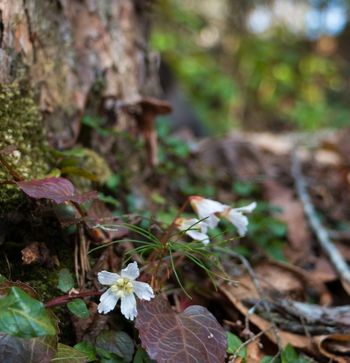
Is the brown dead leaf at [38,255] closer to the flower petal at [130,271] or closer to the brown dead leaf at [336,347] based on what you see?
the flower petal at [130,271]

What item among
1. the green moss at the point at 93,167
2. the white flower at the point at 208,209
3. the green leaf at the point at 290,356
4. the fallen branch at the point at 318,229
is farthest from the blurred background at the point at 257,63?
the green leaf at the point at 290,356

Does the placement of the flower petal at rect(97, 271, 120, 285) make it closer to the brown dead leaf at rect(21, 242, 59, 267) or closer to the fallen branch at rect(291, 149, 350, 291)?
the brown dead leaf at rect(21, 242, 59, 267)

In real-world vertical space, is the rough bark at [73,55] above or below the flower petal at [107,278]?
above

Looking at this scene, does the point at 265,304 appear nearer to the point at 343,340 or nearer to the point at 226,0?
the point at 343,340

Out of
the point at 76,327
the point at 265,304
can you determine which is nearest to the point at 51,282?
the point at 76,327

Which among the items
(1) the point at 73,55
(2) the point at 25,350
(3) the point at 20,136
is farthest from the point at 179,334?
(1) the point at 73,55

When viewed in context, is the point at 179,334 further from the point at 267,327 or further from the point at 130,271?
the point at 267,327
